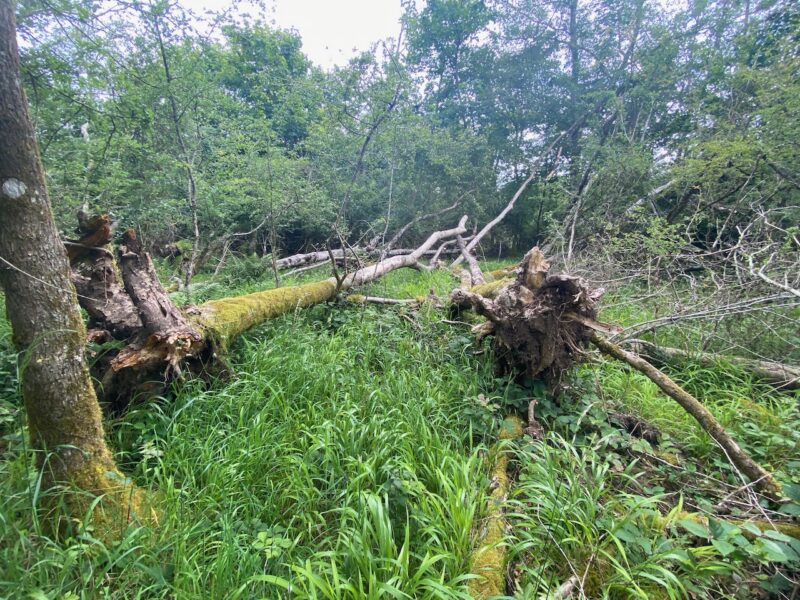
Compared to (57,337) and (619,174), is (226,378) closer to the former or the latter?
(57,337)

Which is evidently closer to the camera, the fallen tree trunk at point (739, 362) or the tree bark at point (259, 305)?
the tree bark at point (259, 305)

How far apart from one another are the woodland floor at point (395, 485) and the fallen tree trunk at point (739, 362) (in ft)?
0.31

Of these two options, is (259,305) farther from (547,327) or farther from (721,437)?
(721,437)

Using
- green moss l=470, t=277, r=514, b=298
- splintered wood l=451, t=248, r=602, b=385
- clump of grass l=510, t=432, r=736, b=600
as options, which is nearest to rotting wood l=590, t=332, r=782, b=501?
splintered wood l=451, t=248, r=602, b=385

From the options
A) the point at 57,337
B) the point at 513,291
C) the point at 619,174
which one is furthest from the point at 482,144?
the point at 57,337

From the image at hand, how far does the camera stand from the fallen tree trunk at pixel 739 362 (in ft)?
8.41

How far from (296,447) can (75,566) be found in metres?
0.92

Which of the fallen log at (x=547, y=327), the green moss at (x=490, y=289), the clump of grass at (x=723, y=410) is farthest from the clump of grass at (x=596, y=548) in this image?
the green moss at (x=490, y=289)

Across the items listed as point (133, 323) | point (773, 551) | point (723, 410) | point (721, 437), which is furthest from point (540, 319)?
point (133, 323)

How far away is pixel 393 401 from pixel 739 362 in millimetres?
2900

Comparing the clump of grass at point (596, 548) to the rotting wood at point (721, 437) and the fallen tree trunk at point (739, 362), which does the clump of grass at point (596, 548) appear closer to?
the rotting wood at point (721, 437)

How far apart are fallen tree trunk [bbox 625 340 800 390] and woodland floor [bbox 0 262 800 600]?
9cm

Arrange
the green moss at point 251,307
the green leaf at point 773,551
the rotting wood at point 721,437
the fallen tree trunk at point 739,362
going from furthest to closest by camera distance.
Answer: the fallen tree trunk at point 739,362 → the green moss at point 251,307 → the rotting wood at point 721,437 → the green leaf at point 773,551

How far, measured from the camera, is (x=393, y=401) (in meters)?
2.22
